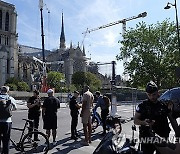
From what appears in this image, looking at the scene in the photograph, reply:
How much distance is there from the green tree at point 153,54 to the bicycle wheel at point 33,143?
3287cm

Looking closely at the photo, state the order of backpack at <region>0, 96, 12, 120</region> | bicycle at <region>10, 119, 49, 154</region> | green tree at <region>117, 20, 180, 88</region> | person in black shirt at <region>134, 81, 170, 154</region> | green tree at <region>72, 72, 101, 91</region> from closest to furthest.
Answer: person in black shirt at <region>134, 81, 170, 154</region> → backpack at <region>0, 96, 12, 120</region> → bicycle at <region>10, 119, 49, 154</region> → green tree at <region>117, 20, 180, 88</region> → green tree at <region>72, 72, 101, 91</region>

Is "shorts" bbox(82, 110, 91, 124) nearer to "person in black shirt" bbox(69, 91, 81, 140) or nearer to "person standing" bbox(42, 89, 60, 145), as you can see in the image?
"person standing" bbox(42, 89, 60, 145)

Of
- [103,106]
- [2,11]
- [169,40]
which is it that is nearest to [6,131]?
[103,106]

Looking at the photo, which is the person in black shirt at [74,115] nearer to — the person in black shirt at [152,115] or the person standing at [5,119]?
the person standing at [5,119]

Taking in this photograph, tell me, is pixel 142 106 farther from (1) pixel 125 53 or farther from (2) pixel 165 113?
(1) pixel 125 53

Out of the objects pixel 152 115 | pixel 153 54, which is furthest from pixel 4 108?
pixel 153 54

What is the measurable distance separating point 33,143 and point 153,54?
34067 millimetres

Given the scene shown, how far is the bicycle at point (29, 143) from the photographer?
7262mm

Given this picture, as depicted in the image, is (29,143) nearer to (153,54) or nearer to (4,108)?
(4,108)

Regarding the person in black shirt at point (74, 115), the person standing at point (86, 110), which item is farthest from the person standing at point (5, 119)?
the person in black shirt at point (74, 115)

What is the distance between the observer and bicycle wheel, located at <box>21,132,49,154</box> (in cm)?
729

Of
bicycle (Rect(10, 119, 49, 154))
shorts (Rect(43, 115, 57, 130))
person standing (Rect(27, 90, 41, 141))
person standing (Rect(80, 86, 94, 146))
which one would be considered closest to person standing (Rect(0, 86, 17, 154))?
bicycle (Rect(10, 119, 49, 154))

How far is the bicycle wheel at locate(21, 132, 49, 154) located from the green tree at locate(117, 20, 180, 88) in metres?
32.9

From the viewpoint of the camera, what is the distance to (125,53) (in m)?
42.0
